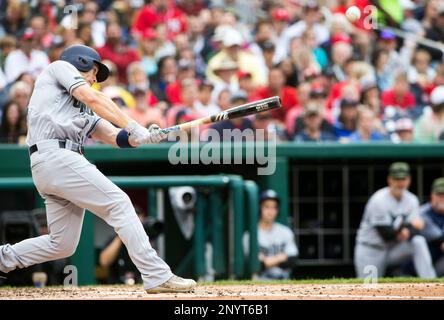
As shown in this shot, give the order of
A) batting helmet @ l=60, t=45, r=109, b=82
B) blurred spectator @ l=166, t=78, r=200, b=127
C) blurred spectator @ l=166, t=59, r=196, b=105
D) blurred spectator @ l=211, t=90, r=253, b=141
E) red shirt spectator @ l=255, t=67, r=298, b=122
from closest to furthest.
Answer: batting helmet @ l=60, t=45, r=109, b=82, blurred spectator @ l=211, t=90, r=253, b=141, blurred spectator @ l=166, t=78, r=200, b=127, red shirt spectator @ l=255, t=67, r=298, b=122, blurred spectator @ l=166, t=59, r=196, b=105

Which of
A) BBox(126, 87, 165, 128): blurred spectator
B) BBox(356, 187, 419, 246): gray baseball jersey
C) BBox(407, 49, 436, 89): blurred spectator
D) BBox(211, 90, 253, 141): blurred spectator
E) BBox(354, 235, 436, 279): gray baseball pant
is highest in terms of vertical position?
BBox(407, 49, 436, 89): blurred spectator

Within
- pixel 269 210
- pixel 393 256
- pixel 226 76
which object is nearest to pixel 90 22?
pixel 226 76

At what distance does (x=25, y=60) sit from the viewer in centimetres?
1259

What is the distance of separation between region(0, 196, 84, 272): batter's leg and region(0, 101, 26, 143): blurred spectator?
12.7 ft

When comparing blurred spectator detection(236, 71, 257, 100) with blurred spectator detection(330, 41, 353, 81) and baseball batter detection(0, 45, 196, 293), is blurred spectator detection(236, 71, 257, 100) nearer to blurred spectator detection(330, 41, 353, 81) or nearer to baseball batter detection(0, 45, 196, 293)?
blurred spectator detection(330, 41, 353, 81)

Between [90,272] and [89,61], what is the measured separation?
10.6 feet

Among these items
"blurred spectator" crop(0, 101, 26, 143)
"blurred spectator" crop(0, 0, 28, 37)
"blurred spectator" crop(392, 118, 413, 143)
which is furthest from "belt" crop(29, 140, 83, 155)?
"blurred spectator" crop(0, 0, 28, 37)

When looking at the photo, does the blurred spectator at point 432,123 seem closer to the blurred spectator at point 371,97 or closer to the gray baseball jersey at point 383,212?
the blurred spectator at point 371,97

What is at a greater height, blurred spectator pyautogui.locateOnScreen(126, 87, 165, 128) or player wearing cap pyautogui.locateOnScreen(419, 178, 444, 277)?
blurred spectator pyautogui.locateOnScreen(126, 87, 165, 128)

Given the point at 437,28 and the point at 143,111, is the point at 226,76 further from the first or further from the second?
the point at 437,28

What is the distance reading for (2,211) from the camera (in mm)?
10609

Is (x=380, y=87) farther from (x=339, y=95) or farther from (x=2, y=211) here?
(x=2, y=211)

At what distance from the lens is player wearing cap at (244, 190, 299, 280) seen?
1036 cm
